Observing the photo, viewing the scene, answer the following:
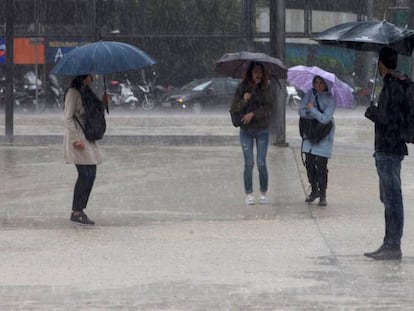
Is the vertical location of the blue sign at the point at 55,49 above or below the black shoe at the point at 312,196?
above

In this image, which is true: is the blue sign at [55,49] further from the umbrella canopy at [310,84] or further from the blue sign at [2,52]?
the umbrella canopy at [310,84]

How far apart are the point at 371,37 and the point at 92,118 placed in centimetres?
327

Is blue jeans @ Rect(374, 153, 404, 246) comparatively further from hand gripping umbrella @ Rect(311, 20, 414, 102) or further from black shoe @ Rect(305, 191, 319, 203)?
black shoe @ Rect(305, 191, 319, 203)

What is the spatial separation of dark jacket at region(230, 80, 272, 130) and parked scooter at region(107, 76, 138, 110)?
83.6 feet

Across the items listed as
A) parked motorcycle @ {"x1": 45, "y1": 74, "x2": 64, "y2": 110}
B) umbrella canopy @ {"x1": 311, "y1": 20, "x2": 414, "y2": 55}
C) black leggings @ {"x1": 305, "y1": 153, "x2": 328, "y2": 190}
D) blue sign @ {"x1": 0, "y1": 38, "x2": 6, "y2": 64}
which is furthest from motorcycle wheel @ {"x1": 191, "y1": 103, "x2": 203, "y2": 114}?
umbrella canopy @ {"x1": 311, "y1": 20, "x2": 414, "y2": 55}

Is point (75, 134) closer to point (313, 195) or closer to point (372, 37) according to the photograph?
point (313, 195)

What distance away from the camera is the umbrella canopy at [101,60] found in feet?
34.8

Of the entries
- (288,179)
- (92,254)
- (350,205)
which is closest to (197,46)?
(288,179)

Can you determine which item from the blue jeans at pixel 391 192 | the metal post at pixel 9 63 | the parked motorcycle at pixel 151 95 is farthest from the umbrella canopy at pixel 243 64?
the parked motorcycle at pixel 151 95

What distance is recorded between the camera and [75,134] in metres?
10.8

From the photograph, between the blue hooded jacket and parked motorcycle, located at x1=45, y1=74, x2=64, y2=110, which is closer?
the blue hooded jacket

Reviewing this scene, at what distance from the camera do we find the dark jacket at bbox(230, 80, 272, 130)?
12062 mm

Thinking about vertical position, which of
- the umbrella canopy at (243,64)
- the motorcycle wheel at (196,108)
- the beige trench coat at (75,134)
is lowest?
the motorcycle wheel at (196,108)

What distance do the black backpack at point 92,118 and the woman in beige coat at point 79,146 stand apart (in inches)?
0.7
